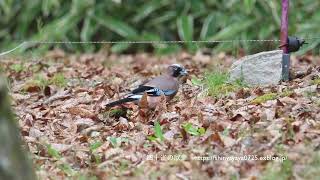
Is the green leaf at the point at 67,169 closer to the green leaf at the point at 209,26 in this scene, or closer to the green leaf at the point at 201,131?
the green leaf at the point at 201,131

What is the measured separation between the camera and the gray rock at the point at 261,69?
5520mm

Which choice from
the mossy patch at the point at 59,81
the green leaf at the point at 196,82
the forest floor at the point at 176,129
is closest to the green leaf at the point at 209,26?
the forest floor at the point at 176,129

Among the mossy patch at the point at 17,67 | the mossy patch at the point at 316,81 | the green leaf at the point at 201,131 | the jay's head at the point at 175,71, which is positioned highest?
the jay's head at the point at 175,71

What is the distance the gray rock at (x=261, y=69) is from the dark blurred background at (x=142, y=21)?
2.97 metres

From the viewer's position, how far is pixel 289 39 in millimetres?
5406

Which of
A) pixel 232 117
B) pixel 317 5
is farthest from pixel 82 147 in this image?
pixel 317 5

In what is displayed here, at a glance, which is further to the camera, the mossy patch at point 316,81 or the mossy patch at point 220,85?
the mossy patch at point 220,85

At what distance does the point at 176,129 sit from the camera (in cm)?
447

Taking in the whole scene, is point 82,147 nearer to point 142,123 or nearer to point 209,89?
point 142,123

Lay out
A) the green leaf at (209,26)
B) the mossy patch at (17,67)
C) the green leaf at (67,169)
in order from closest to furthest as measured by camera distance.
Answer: the green leaf at (67,169), the mossy patch at (17,67), the green leaf at (209,26)

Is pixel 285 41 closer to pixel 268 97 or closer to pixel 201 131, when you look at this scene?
pixel 268 97

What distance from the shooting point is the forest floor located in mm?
3668

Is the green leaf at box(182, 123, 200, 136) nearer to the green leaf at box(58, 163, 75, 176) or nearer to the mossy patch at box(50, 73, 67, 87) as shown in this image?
the green leaf at box(58, 163, 75, 176)

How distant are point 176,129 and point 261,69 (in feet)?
4.17
